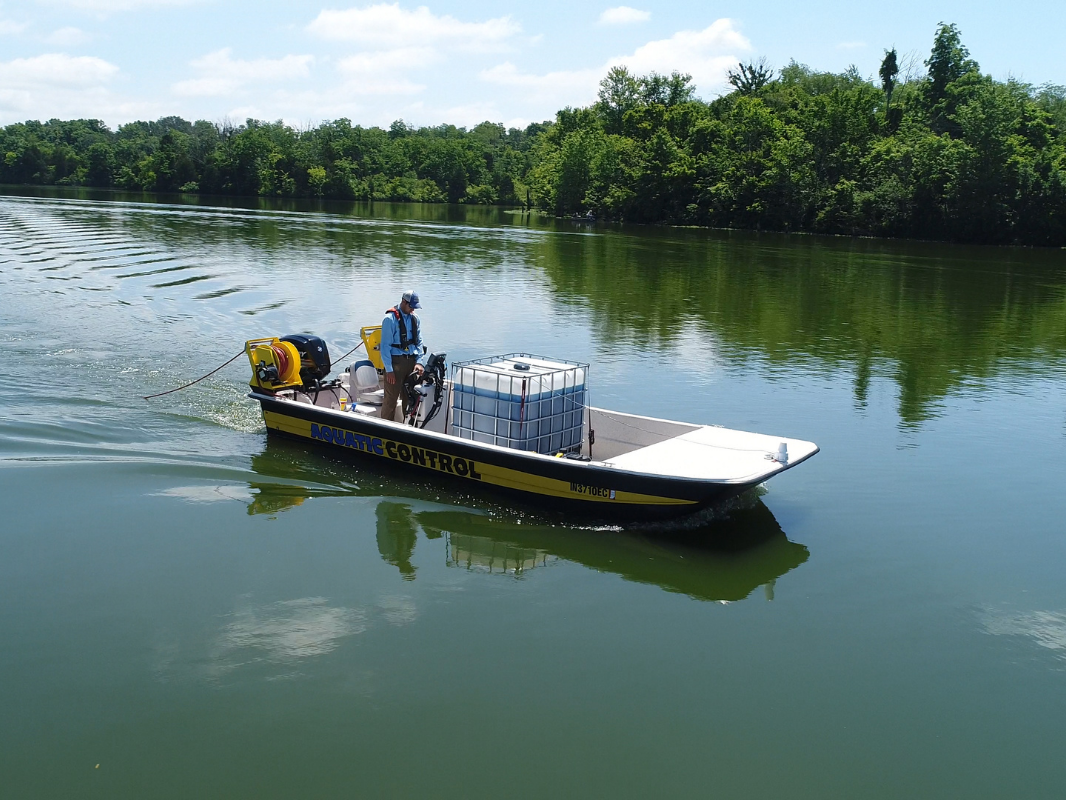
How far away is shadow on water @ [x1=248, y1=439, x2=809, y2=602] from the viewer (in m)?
9.11

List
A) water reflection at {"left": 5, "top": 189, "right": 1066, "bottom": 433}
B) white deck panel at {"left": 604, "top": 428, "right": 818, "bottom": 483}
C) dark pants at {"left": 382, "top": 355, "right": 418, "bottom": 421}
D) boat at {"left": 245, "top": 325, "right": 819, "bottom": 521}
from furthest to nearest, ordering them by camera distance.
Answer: water reflection at {"left": 5, "top": 189, "right": 1066, "bottom": 433} → dark pants at {"left": 382, "top": 355, "right": 418, "bottom": 421} → boat at {"left": 245, "top": 325, "right": 819, "bottom": 521} → white deck panel at {"left": 604, "top": 428, "right": 818, "bottom": 483}

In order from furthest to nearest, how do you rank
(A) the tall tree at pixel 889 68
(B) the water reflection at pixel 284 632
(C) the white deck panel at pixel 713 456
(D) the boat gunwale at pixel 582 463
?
1. (A) the tall tree at pixel 889 68
2. (C) the white deck panel at pixel 713 456
3. (D) the boat gunwale at pixel 582 463
4. (B) the water reflection at pixel 284 632

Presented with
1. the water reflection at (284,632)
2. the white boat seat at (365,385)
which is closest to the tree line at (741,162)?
the white boat seat at (365,385)

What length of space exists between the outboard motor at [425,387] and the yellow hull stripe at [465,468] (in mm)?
659

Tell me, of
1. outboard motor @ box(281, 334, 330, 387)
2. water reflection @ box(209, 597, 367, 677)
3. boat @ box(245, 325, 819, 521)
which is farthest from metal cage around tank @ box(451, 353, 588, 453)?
water reflection @ box(209, 597, 367, 677)

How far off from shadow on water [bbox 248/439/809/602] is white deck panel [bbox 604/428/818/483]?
0.77 meters

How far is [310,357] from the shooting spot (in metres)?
13.1

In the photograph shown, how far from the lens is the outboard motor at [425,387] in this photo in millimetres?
11633

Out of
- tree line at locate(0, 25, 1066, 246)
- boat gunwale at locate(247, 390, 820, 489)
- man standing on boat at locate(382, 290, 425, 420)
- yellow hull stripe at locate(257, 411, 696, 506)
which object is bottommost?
yellow hull stripe at locate(257, 411, 696, 506)

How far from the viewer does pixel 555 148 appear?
331ft

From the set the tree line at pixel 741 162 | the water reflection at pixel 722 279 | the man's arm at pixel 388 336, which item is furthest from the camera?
the tree line at pixel 741 162

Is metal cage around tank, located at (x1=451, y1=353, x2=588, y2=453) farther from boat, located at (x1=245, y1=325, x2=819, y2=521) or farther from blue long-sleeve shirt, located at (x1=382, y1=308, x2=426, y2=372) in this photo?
blue long-sleeve shirt, located at (x1=382, y1=308, x2=426, y2=372)

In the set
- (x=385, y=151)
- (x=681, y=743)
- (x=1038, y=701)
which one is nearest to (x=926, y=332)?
(x=1038, y=701)

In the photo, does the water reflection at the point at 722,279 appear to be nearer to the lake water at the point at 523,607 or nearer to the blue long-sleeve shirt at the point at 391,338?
the lake water at the point at 523,607
